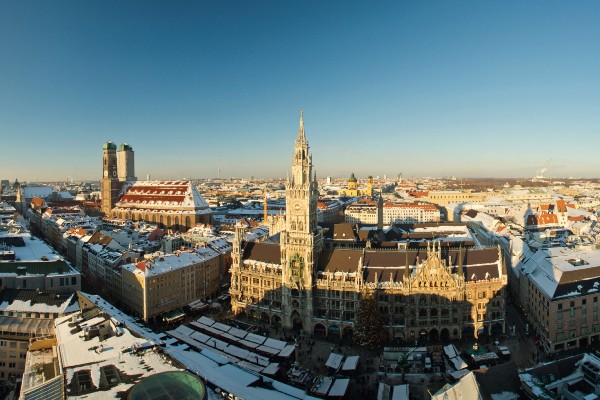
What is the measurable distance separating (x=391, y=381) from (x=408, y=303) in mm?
16496

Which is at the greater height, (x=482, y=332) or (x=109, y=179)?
(x=109, y=179)

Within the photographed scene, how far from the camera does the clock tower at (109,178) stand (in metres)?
188

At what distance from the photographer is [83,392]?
129 ft

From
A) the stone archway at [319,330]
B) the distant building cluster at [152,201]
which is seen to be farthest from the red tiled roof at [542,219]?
the distant building cluster at [152,201]

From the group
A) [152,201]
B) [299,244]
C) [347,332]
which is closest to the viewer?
[347,332]

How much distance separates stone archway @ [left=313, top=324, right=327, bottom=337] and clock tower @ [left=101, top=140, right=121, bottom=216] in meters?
138

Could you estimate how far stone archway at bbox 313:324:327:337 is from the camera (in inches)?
3068

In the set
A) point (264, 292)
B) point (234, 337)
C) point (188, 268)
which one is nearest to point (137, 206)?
point (188, 268)

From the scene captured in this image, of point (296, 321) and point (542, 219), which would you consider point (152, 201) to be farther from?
point (542, 219)

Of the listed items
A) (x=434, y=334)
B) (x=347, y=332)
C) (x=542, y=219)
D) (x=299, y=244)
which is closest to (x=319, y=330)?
(x=347, y=332)

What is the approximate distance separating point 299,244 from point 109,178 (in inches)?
5459

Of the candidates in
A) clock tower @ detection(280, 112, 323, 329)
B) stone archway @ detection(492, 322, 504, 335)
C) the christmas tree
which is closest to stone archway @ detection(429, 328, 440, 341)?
the christmas tree

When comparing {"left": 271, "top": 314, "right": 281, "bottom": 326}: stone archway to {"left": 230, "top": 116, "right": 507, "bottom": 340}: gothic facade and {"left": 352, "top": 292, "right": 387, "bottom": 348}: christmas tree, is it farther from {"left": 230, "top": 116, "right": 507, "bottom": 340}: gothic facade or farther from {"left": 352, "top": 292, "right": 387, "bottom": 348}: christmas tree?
{"left": 352, "top": 292, "right": 387, "bottom": 348}: christmas tree

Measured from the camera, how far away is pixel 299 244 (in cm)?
7925
